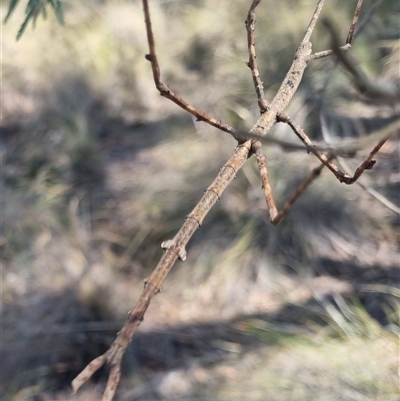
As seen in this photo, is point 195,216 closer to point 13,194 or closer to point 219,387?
point 219,387

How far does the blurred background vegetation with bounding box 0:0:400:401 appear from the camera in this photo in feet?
7.26

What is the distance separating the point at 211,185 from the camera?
31.5 inches

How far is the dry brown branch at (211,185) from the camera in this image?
1.72 feet

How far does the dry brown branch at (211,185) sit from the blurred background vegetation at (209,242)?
1.49 ft

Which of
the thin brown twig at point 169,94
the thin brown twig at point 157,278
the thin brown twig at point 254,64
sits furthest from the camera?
the thin brown twig at point 254,64

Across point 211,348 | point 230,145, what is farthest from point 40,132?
point 211,348

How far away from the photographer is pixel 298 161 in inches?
119

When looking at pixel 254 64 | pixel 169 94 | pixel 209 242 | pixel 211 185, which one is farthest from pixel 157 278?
pixel 209 242

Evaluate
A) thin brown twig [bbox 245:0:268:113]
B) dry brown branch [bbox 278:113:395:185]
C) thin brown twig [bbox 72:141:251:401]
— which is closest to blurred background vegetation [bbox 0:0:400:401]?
thin brown twig [bbox 245:0:268:113]

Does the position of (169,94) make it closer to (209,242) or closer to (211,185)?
(211,185)

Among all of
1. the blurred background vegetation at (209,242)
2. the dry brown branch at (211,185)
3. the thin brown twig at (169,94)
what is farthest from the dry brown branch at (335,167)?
the blurred background vegetation at (209,242)

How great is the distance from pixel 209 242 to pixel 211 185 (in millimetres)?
2041

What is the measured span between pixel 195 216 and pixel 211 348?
1.84 metres

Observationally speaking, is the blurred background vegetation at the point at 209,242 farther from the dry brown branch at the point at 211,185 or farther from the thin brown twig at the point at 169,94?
the thin brown twig at the point at 169,94
